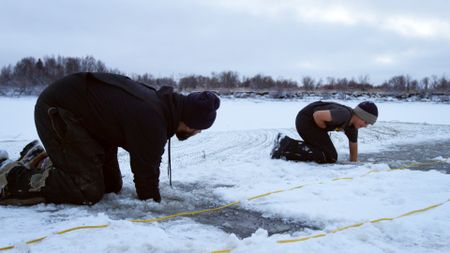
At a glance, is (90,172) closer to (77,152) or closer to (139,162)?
(77,152)

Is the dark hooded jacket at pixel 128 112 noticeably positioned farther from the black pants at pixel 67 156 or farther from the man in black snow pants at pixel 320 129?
the man in black snow pants at pixel 320 129

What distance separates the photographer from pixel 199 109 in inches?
120

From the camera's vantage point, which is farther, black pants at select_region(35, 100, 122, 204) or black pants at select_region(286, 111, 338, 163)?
black pants at select_region(286, 111, 338, 163)

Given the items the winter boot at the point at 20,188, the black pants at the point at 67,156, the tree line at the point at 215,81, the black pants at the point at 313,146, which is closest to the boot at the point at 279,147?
the black pants at the point at 313,146

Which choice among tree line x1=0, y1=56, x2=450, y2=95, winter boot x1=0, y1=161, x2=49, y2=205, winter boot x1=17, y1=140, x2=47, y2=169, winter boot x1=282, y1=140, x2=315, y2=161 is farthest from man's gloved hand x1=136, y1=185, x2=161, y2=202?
tree line x1=0, y1=56, x2=450, y2=95

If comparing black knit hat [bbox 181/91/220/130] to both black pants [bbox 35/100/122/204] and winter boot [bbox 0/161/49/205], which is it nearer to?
black pants [bbox 35/100/122/204]

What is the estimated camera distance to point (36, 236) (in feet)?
7.58

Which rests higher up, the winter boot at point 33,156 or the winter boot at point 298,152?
the winter boot at point 33,156

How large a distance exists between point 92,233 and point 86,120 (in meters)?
1.02

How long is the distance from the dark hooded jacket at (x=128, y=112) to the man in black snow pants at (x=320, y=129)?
2443mm

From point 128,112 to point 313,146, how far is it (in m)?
2.98

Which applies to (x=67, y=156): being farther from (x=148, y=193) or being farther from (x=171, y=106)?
(x=171, y=106)

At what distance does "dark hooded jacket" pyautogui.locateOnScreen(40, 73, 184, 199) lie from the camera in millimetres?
2865

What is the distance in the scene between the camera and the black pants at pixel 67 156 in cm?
295
